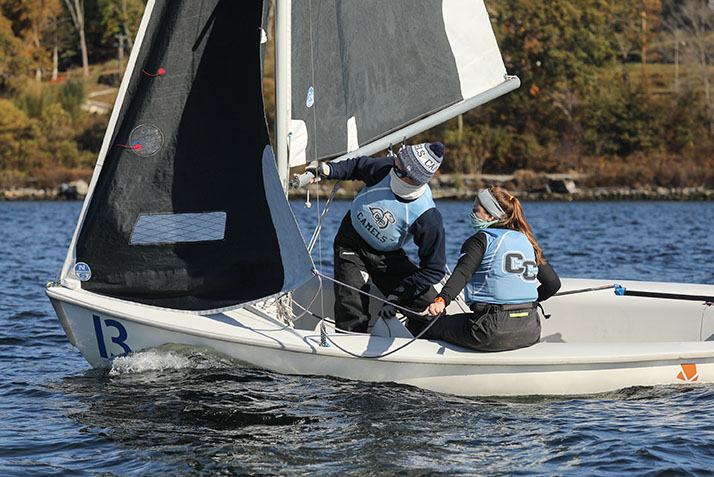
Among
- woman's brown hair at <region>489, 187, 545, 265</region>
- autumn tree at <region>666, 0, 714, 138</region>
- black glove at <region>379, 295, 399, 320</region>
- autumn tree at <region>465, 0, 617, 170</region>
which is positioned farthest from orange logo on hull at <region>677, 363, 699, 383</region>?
autumn tree at <region>666, 0, 714, 138</region>

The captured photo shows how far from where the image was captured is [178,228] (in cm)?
628

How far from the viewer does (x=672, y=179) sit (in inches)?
1591

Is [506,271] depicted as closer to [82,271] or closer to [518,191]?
[82,271]

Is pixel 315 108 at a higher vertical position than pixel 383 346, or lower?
higher

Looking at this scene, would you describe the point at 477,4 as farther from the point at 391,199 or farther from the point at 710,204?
the point at 710,204

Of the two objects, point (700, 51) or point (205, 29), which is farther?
point (700, 51)

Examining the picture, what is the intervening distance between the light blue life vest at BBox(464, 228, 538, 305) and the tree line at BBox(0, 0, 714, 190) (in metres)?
36.6

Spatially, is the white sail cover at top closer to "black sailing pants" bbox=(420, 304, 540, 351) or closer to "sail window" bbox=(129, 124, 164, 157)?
"sail window" bbox=(129, 124, 164, 157)

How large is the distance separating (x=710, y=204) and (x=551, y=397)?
31653 mm

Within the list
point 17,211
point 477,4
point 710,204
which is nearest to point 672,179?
point 710,204

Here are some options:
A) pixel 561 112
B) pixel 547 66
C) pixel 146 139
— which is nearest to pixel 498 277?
pixel 146 139

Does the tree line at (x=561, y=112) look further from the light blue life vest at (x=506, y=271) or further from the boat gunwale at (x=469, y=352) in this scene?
the light blue life vest at (x=506, y=271)

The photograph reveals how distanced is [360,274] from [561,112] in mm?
40789

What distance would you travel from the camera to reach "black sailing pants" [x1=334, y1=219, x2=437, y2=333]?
6414 mm
